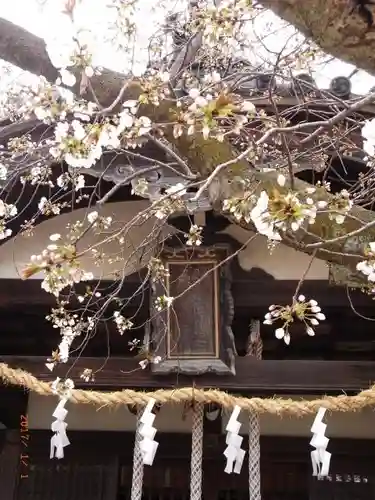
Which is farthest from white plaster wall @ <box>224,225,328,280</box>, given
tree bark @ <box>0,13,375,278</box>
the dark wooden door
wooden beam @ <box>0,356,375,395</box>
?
the dark wooden door

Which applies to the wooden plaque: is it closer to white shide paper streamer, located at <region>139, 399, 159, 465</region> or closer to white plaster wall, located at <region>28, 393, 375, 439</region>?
white shide paper streamer, located at <region>139, 399, 159, 465</region>

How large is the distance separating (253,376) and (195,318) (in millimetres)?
422

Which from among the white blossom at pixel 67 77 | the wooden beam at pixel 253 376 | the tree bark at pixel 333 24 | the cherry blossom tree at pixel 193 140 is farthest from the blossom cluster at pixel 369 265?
the wooden beam at pixel 253 376

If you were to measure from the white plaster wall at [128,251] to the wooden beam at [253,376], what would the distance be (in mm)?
503

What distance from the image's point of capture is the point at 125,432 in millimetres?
4441

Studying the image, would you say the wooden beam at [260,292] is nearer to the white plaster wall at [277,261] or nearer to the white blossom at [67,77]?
the white plaster wall at [277,261]

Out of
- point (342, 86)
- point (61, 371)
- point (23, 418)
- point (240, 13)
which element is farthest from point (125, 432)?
point (240, 13)

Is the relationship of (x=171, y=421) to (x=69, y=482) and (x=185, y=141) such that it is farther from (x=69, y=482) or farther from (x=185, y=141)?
(x=185, y=141)

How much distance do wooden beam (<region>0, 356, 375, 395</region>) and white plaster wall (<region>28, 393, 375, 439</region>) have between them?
94 cm

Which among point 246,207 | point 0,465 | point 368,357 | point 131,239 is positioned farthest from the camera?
point 368,357

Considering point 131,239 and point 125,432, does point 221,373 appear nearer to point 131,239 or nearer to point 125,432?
point 131,239

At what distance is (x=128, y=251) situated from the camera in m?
3.83

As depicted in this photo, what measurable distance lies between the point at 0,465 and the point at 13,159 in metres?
2.04

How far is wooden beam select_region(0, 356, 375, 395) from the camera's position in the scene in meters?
3.46
